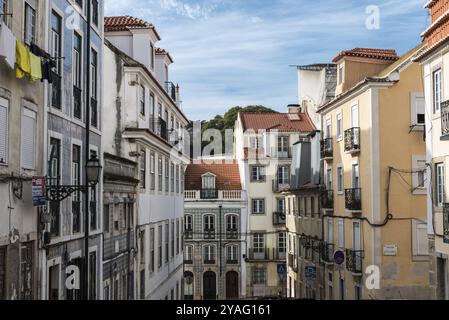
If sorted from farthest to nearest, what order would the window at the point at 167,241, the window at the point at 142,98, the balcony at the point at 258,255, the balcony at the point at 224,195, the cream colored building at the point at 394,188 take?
1. the balcony at the point at 224,195
2. the balcony at the point at 258,255
3. the window at the point at 167,241
4. the cream colored building at the point at 394,188
5. the window at the point at 142,98

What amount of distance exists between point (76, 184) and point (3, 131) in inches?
220

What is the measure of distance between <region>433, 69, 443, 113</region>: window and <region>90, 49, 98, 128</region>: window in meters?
10.1

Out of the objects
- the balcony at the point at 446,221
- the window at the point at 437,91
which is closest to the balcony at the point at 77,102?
the window at the point at 437,91

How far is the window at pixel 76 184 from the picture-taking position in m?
18.3

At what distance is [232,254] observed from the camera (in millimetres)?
52781

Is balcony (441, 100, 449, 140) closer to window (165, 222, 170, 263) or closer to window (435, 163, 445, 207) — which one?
window (435, 163, 445, 207)

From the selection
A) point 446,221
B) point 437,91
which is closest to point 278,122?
point 437,91

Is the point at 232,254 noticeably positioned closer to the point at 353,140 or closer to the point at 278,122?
the point at 278,122

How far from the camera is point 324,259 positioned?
34.4 meters

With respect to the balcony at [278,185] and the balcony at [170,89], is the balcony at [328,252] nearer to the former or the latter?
the balcony at [170,89]

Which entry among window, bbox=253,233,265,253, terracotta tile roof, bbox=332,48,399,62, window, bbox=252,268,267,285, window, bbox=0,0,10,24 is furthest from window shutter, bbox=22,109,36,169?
window, bbox=252,268,267,285

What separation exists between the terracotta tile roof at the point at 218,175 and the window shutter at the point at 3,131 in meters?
40.7

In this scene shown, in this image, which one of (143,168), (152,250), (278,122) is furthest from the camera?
(278,122)
